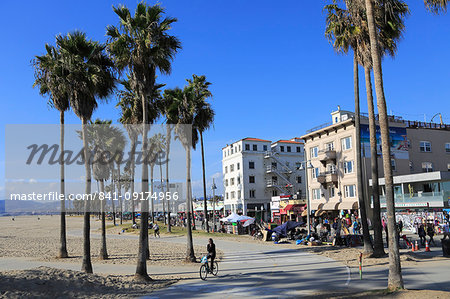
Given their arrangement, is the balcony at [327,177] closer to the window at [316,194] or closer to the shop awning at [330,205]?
the shop awning at [330,205]

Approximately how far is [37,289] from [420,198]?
37.7m

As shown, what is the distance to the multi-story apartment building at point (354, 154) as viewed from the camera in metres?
46.1

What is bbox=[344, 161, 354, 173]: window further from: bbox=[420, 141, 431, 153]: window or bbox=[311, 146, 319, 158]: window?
bbox=[420, 141, 431, 153]: window

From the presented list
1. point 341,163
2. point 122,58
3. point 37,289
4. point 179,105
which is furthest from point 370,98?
point 341,163

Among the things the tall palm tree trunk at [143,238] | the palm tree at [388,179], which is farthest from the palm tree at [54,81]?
the palm tree at [388,179]

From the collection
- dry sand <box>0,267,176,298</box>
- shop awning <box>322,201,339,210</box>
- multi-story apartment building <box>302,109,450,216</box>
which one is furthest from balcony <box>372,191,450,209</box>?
dry sand <box>0,267,176,298</box>

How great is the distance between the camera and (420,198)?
39.2 m

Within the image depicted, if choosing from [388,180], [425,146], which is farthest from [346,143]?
[388,180]

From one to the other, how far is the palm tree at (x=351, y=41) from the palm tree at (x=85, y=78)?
12.9 m

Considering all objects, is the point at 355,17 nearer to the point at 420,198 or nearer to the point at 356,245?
the point at 356,245

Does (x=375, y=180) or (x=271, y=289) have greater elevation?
(x=375, y=180)

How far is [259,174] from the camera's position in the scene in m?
73.2

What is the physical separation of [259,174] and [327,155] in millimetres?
25411

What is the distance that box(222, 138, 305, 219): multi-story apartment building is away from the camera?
71.8m
